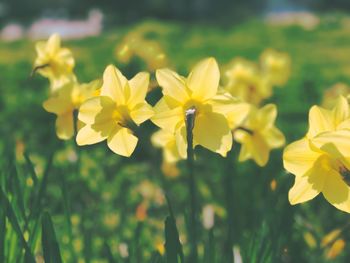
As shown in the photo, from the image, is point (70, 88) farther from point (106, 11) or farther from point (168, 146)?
point (106, 11)

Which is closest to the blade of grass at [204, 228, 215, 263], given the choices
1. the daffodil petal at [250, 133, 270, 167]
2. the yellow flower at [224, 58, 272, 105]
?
the daffodil petal at [250, 133, 270, 167]

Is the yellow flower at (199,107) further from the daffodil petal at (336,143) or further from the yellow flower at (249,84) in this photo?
the yellow flower at (249,84)

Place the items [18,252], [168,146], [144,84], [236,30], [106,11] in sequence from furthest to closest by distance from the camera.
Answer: [106,11]
[236,30]
[168,146]
[18,252]
[144,84]

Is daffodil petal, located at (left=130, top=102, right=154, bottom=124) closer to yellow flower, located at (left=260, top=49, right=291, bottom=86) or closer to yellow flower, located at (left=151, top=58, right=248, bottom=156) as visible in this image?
yellow flower, located at (left=151, top=58, right=248, bottom=156)

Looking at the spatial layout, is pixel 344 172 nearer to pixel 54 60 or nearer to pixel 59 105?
pixel 59 105

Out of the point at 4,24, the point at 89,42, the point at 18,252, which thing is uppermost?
the point at 18,252

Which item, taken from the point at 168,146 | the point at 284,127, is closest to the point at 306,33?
the point at 284,127

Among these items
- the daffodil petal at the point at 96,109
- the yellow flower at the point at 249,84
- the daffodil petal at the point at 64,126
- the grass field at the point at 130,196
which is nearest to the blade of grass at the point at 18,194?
the grass field at the point at 130,196

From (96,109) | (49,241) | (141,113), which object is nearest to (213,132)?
(141,113)
